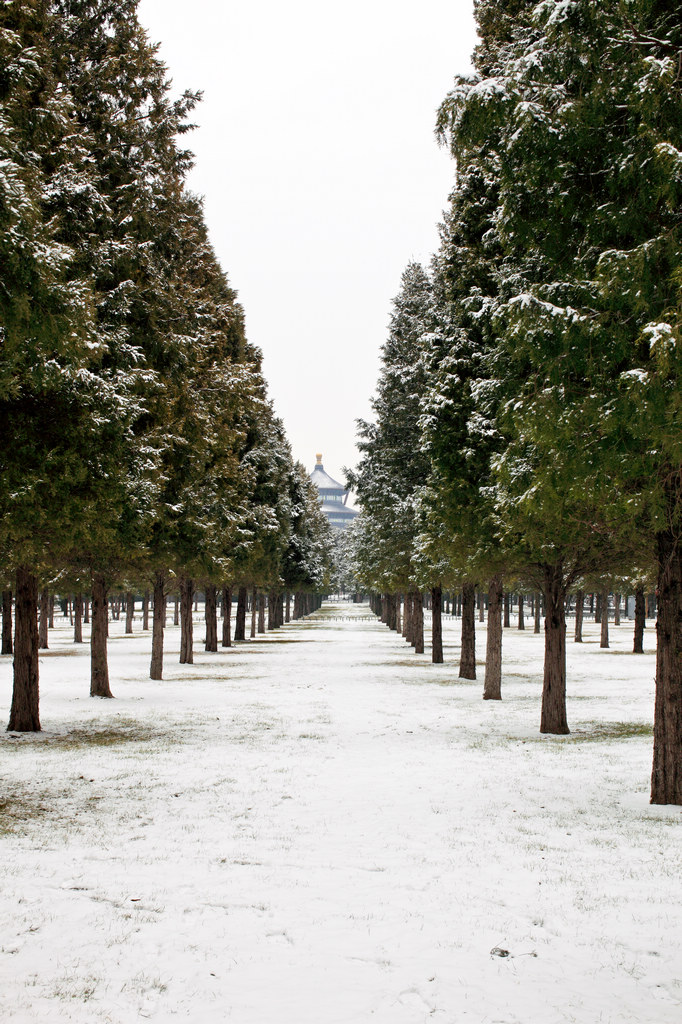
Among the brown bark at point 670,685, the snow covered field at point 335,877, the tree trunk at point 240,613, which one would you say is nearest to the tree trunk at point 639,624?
the tree trunk at point 240,613

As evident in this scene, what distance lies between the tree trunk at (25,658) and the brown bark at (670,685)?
9.70 meters

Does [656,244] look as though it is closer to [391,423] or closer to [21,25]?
[21,25]

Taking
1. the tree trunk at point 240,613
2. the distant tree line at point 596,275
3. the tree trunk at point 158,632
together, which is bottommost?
the tree trunk at point 240,613

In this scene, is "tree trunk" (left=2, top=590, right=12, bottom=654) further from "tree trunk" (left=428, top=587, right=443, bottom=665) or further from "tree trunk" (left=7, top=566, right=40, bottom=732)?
"tree trunk" (left=7, top=566, right=40, bottom=732)

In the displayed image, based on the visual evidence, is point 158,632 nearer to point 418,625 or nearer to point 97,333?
point 97,333

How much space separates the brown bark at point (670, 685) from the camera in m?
8.82

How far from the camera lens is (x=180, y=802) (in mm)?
8742

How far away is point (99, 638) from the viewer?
18.0m

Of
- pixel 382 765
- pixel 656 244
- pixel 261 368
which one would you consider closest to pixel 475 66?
pixel 656 244

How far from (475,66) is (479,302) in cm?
569

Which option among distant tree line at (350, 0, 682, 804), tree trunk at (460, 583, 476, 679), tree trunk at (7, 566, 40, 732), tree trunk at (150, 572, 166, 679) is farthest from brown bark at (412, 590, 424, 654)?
distant tree line at (350, 0, 682, 804)

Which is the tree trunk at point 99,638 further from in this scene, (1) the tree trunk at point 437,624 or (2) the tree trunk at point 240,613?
(2) the tree trunk at point 240,613

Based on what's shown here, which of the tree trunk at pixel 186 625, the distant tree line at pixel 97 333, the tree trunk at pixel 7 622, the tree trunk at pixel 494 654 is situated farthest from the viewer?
the tree trunk at pixel 7 622

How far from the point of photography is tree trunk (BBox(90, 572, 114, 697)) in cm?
1789
